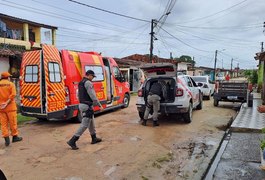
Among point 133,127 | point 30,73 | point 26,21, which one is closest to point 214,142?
point 133,127

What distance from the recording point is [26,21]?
2430 centimetres

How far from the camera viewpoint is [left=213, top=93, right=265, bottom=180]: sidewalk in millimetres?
4727

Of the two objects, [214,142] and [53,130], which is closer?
[214,142]

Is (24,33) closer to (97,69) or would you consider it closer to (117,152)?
(97,69)

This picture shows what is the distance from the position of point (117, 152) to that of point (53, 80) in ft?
12.2

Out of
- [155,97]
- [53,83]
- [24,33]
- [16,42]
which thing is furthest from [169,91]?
[24,33]

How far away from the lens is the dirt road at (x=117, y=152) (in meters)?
4.74

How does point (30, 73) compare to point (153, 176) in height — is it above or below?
above

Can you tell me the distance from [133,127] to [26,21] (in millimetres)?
20123

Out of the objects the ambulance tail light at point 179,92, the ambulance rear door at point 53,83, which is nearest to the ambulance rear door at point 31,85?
the ambulance rear door at point 53,83

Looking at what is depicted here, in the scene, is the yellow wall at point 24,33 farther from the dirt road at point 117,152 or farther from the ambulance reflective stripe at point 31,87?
the dirt road at point 117,152

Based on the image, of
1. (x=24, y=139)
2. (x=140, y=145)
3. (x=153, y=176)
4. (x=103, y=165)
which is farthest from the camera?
(x=24, y=139)

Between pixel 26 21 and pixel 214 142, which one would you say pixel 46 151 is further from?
pixel 26 21

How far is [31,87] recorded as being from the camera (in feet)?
27.9
